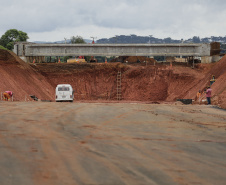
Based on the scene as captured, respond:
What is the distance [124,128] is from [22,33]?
119m

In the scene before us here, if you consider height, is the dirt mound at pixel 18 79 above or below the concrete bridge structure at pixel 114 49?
below

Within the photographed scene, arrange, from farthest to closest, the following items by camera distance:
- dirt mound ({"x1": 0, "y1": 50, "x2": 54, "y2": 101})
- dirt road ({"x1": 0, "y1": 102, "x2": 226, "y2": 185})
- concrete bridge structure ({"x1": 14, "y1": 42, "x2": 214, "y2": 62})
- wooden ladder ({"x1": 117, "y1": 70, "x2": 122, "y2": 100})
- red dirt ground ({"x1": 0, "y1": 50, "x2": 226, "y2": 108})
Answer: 1. concrete bridge structure ({"x1": 14, "y1": 42, "x2": 214, "y2": 62})
2. wooden ladder ({"x1": 117, "y1": 70, "x2": 122, "y2": 100})
3. red dirt ground ({"x1": 0, "y1": 50, "x2": 226, "y2": 108})
4. dirt mound ({"x1": 0, "y1": 50, "x2": 54, "y2": 101})
5. dirt road ({"x1": 0, "y1": 102, "x2": 226, "y2": 185})

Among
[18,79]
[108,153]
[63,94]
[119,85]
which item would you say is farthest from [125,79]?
[108,153]

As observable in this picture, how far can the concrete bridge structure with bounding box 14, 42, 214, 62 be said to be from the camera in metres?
61.2

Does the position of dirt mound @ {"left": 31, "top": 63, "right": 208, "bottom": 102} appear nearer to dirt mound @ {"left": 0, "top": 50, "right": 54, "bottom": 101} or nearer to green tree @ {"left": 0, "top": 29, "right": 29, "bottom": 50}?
dirt mound @ {"left": 0, "top": 50, "right": 54, "bottom": 101}

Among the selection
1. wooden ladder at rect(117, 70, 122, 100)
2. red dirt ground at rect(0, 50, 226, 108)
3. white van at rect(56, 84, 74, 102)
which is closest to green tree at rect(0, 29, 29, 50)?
red dirt ground at rect(0, 50, 226, 108)

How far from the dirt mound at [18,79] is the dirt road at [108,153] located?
27.3 m

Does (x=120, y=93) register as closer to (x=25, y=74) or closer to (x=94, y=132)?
(x=25, y=74)

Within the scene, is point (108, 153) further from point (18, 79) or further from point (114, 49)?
point (114, 49)

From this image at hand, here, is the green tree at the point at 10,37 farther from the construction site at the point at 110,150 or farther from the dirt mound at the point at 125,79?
the construction site at the point at 110,150

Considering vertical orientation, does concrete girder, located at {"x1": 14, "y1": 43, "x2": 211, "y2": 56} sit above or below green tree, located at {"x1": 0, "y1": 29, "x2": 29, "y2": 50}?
below

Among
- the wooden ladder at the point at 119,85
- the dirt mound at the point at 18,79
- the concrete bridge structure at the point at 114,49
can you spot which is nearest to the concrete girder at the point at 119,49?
the concrete bridge structure at the point at 114,49

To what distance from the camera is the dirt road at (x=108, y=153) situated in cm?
559

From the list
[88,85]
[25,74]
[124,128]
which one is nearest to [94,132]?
[124,128]
